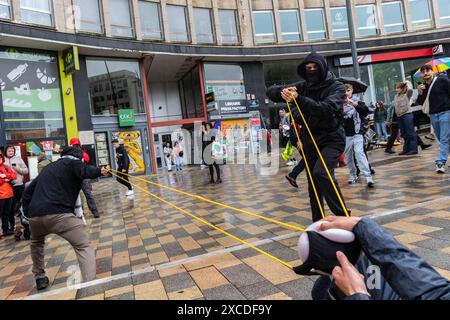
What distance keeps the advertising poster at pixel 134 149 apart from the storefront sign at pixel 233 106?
19.1 feet

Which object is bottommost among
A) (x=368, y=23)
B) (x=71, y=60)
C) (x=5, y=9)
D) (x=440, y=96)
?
(x=440, y=96)

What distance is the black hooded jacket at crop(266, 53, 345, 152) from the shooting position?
3.61 metres

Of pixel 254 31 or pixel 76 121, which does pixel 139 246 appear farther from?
pixel 254 31

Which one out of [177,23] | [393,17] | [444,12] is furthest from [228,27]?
[444,12]

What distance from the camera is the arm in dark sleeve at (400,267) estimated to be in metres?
1.20

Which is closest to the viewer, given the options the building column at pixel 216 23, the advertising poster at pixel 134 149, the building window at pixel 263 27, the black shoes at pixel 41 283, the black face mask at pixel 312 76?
the black shoes at pixel 41 283

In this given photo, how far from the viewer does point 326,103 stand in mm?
3533

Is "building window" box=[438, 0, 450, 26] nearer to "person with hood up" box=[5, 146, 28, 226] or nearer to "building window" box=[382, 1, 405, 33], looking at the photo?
"building window" box=[382, 1, 405, 33]

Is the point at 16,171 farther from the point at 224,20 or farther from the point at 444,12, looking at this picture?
the point at 444,12

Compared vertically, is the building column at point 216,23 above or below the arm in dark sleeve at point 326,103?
above

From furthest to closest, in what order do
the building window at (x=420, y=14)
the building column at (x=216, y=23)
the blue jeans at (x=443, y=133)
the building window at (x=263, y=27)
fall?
the building window at (x=420, y=14), the building window at (x=263, y=27), the building column at (x=216, y=23), the blue jeans at (x=443, y=133)

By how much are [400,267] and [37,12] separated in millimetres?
17766

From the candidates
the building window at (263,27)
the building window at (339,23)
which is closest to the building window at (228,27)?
the building window at (263,27)

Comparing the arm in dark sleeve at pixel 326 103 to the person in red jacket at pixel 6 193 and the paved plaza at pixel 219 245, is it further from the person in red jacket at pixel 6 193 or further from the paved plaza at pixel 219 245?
the person in red jacket at pixel 6 193
